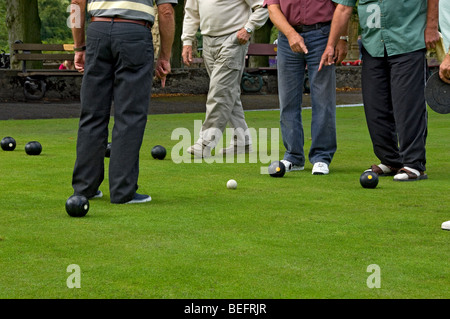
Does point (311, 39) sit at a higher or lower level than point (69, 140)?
higher

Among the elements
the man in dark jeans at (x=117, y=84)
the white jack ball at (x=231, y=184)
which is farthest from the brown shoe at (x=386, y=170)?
the man in dark jeans at (x=117, y=84)

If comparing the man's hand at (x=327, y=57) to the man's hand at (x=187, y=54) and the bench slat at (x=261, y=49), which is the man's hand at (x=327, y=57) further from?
the bench slat at (x=261, y=49)

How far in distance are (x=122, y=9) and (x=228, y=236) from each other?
7.03 feet

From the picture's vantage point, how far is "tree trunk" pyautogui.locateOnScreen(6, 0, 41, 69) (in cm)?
2689

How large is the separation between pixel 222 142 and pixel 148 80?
491 centimetres

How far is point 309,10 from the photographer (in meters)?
8.74

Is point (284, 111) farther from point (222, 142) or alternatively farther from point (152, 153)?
point (222, 142)

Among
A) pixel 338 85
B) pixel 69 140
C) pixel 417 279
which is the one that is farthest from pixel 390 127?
pixel 338 85

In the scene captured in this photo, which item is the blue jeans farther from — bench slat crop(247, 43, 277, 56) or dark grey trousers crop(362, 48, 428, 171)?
bench slat crop(247, 43, 277, 56)

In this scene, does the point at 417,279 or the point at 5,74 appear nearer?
the point at 417,279

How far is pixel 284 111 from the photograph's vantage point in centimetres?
923

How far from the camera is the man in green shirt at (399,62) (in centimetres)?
829

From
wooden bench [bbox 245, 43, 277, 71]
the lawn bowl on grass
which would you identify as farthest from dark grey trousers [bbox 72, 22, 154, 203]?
wooden bench [bbox 245, 43, 277, 71]

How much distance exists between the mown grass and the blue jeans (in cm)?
25
